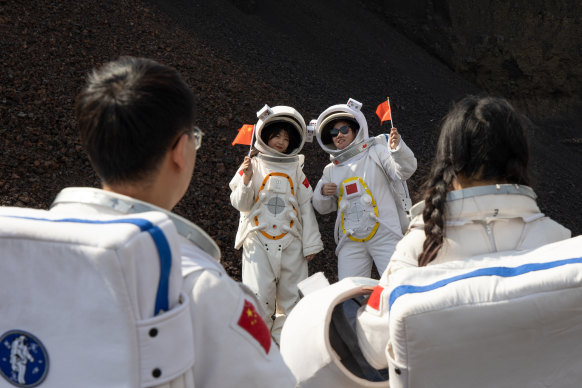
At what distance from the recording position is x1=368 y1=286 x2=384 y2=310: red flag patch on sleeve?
183cm

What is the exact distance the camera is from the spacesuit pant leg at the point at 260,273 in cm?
438

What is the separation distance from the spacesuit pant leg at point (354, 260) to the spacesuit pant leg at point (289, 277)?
1.10 feet

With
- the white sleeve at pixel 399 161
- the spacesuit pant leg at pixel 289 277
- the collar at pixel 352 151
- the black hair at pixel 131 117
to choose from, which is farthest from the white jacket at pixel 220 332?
the collar at pixel 352 151

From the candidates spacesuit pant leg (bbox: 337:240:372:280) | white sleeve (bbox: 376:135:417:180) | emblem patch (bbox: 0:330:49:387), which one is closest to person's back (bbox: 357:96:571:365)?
emblem patch (bbox: 0:330:49:387)

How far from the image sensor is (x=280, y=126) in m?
4.62

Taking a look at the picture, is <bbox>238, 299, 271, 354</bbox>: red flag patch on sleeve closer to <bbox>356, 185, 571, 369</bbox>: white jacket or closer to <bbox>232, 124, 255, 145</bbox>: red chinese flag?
<bbox>356, 185, 571, 369</bbox>: white jacket

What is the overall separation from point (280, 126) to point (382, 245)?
1.22 meters

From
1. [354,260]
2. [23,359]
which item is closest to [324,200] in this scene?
[354,260]

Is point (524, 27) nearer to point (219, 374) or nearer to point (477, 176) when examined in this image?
point (477, 176)

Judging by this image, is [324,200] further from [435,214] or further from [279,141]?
[435,214]

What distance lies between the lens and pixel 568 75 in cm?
1432

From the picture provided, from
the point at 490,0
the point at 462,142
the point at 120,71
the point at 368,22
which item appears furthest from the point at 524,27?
the point at 120,71

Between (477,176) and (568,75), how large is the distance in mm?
14033

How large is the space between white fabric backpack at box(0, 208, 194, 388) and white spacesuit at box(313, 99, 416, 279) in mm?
3137
